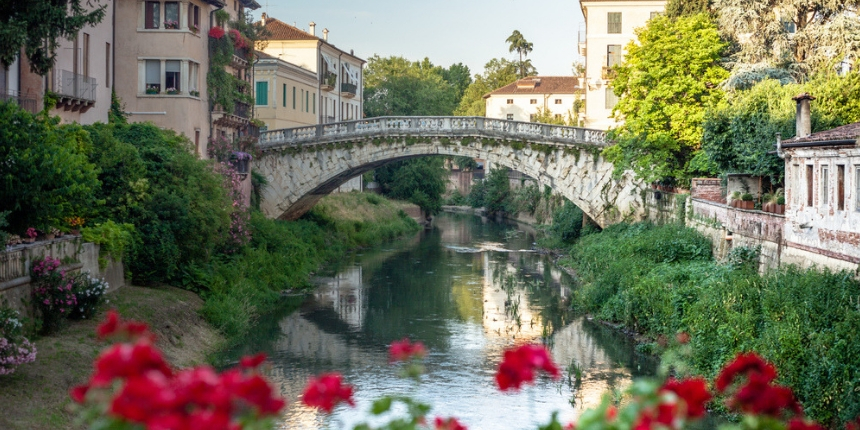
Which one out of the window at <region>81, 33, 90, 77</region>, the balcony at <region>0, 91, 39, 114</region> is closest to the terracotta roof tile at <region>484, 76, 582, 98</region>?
the window at <region>81, 33, 90, 77</region>

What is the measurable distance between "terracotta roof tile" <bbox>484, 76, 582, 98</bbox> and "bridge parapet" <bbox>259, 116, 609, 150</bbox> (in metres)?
45.9

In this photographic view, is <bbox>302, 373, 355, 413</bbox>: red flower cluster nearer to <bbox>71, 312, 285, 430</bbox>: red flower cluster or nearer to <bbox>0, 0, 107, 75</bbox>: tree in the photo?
<bbox>71, 312, 285, 430</bbox>: red flower cluster

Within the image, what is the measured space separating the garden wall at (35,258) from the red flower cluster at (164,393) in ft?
46.0

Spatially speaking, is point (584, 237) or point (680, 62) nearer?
point (680, 62)

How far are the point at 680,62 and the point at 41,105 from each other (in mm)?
20768

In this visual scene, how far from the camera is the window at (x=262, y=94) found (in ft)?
160

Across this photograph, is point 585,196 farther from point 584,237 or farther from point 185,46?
point 185,46

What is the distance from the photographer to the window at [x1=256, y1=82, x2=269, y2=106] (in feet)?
160

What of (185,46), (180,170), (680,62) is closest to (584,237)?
(680,62)

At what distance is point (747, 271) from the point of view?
2397 cm

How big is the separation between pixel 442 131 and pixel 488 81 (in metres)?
67.9

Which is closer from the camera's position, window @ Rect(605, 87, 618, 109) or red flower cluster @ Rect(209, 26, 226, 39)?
red flower cluster @ Rect(209, 26, 226, 39)

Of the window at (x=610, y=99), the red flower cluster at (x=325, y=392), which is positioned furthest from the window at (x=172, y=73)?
the red flower cluster at (x=325, y=392)

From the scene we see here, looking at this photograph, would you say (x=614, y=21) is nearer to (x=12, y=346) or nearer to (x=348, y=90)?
(x=348, y=90)
